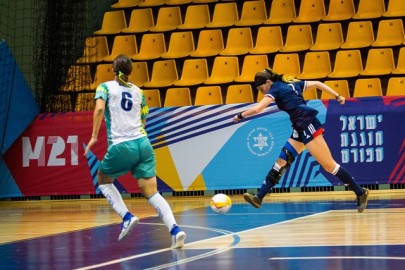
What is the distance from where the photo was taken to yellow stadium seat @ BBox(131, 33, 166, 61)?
21484 millimetres

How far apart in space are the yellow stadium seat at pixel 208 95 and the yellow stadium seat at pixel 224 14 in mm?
2537

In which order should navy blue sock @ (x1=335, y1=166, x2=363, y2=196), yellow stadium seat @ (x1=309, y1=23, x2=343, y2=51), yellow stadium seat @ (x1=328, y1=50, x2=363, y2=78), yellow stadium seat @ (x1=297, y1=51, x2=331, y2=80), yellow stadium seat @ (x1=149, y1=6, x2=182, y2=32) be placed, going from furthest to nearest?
yellow stadium seat @ (x1=149, y1=6, x2=182, y2=32), yellow stadium seat @ (x1=309, y1=23, x2=343, y2=51), yellow stadium seat @ (x1=297, y1=51, x2=331, y2=80), yellow stadium seat @ (x1=328, y1=50, x2=363, y2=78), navy blue sock @ (x1=335, y1=166, x2=363, y2=196)

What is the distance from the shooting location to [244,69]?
20031 mm

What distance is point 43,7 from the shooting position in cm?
2069

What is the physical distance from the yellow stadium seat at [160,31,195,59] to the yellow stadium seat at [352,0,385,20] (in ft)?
12.3

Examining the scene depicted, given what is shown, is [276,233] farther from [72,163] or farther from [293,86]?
[72,163]

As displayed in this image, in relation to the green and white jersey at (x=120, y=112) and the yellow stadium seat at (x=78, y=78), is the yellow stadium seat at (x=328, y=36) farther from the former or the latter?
the green and white jersey at (x=120, y=112)

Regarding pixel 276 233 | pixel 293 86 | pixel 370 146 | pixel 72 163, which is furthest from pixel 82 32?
pixel 276 233

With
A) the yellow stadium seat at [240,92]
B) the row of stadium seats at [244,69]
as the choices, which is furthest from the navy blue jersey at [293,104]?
the row of stadium seats at [244,69]

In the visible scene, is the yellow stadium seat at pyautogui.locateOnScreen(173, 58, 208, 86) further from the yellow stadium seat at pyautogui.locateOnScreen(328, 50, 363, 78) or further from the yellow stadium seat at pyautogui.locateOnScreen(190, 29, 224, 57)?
the yellow stadium seat at pyautogui.locateOnScreen(328, 50, 363, 78)

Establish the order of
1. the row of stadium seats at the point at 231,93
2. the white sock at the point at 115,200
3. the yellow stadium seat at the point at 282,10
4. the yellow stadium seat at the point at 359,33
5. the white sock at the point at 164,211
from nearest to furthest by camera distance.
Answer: the white sock at the point at 164,211 → the white sock at the point at 115,200 → the row of stadium seats at the point at 231,93 → the yellow stadium seat at the point at 359,33 → the yellow stadium seat at the point at 282,10

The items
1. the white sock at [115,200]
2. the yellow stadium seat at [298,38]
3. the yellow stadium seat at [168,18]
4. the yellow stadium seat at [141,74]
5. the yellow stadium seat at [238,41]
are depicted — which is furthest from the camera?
the yellow stadium seat at [168,18]

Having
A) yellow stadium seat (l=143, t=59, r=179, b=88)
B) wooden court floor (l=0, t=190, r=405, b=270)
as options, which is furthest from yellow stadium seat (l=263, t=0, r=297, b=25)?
wooden court floor (l=0, t=190, r=405, b=270)

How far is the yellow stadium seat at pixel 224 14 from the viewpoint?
2155 cm
